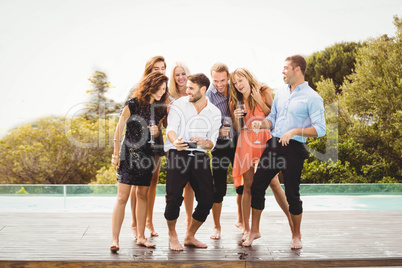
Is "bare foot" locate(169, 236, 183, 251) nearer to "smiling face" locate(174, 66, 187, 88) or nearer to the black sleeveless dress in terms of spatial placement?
the black sleeveless dress

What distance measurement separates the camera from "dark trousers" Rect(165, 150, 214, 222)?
12.5ft

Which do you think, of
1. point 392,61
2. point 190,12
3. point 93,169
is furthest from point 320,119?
point 190,12

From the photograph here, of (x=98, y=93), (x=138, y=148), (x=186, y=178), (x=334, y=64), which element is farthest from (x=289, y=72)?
(x=98, y=93)

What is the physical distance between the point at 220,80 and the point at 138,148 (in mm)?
1003

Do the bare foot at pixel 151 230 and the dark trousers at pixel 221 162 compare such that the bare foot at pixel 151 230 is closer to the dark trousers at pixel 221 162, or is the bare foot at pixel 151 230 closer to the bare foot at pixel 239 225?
the dark trousers at pixel 221 162

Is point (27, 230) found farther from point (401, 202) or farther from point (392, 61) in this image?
point (392, 61)

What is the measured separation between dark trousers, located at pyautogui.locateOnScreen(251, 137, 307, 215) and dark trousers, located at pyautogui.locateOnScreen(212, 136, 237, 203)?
41cm

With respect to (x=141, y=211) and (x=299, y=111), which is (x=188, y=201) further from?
(x=299, y=111)

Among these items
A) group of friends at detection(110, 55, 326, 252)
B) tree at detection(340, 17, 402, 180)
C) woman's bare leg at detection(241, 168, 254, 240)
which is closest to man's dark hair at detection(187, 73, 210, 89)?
group of friends at detection(110, 55, 326, 252)

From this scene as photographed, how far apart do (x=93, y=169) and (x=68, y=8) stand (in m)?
15.3

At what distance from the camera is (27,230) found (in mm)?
4809

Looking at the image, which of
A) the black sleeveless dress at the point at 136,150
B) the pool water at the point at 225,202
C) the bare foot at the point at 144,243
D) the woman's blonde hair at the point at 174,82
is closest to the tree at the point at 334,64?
the pool water at the point at 225,202

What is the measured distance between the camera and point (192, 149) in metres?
3.80

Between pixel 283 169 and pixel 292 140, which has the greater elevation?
pixel 292 140
